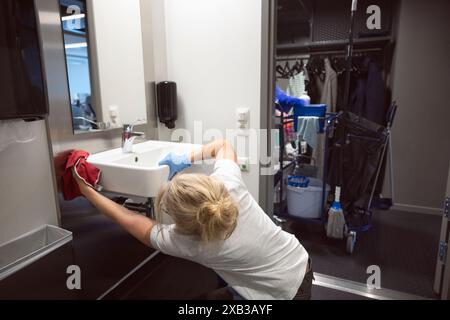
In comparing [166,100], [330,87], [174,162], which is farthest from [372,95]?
[174,162]

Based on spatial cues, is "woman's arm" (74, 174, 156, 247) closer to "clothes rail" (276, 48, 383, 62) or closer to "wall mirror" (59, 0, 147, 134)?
"wall mirror" (59, 0, 147, 134)

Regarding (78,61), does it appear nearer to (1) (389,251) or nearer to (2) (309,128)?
(2) (309,128)

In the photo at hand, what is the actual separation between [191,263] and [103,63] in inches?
55.5

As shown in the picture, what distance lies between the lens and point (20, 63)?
0.97 meters

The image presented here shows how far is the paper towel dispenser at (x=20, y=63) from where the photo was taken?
3.05 feet

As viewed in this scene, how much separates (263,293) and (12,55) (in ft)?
4.07

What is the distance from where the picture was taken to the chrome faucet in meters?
1.61

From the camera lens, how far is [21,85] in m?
0.98

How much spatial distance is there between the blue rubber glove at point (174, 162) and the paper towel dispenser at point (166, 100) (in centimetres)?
57

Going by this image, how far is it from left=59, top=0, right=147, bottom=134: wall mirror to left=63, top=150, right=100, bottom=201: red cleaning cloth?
6.4 inches

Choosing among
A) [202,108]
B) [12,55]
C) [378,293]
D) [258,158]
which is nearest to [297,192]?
[258,158]

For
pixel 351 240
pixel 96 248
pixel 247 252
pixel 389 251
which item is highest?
pixel 247 252

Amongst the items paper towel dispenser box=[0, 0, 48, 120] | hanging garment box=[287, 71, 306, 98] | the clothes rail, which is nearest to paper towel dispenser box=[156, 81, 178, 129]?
→ paper towel dispenser box=[0, 0, 48, 120]
